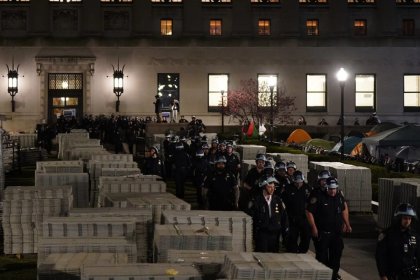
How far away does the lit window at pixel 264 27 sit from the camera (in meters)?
67.6

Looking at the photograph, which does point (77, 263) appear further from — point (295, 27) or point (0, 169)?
point (295, 27)

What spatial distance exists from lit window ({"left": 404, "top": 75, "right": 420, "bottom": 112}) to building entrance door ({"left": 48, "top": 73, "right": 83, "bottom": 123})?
2502cm

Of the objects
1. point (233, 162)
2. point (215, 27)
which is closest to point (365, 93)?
point (215, 27)

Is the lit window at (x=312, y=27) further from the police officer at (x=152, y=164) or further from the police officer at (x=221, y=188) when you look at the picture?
the police officer at (x=221, y=188)

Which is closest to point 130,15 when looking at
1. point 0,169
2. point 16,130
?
point 16,130

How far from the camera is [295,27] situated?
67375mm

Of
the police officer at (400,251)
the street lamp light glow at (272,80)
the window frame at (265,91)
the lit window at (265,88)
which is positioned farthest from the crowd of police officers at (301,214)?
the street lamp light glow at (272,80)

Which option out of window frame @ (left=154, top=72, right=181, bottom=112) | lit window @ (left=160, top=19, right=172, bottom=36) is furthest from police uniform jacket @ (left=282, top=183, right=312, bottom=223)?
lit window @ (left=160, top=19, right=172, bottom=36)

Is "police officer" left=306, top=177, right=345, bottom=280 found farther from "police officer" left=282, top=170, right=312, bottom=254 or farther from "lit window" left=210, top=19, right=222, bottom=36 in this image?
"lit window" left=210, top=19, right=222, bottom=36

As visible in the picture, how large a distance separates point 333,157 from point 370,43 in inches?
1375

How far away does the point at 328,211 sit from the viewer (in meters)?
14.5

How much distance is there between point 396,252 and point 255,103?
5326 centimetres

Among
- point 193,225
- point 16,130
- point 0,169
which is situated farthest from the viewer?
point 16,130

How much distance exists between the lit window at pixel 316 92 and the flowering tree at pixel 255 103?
1908 mm
